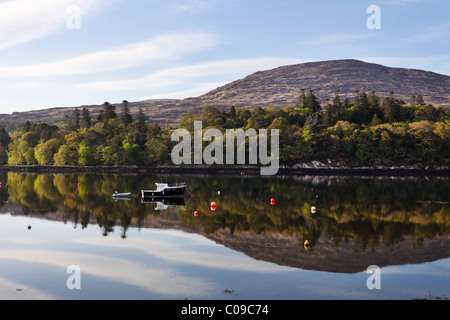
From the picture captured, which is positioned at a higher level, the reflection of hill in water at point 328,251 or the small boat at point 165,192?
the reflection of hill in water at point 328,251

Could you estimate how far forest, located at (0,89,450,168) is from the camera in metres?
139

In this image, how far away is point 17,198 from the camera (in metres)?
58.6

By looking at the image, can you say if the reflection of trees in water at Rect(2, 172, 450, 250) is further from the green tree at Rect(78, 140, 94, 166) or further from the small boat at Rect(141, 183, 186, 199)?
the green tree at Rect(78, 140, 94, 166)

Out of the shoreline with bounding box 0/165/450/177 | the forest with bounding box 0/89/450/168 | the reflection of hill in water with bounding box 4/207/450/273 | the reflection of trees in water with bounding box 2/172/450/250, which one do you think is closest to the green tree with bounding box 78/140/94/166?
the forest with bounding box 0/89/450/168

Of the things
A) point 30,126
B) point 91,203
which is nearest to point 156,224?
point 91,203

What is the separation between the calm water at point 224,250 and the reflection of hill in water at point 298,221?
0.10 metres

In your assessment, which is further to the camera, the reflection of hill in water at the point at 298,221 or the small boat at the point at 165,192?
the small boat at the point at 165,192

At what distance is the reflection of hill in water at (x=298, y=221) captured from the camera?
89.7ft

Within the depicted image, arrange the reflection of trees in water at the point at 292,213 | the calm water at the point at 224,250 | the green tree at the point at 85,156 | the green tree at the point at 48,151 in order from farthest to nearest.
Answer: the green tree at the point at 48,151 < the green tree at the point at 85,156 < the reflection of trees in water at the point at 292,213 < the calm water at the point at 224,250

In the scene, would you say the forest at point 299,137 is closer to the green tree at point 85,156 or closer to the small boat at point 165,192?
the green tree at point 85,156

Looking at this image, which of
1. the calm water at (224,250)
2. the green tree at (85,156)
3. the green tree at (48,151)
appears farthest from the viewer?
the green tree at (48,151)

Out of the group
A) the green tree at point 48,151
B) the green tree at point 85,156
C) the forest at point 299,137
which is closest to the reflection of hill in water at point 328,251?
the forest at point 299,137
